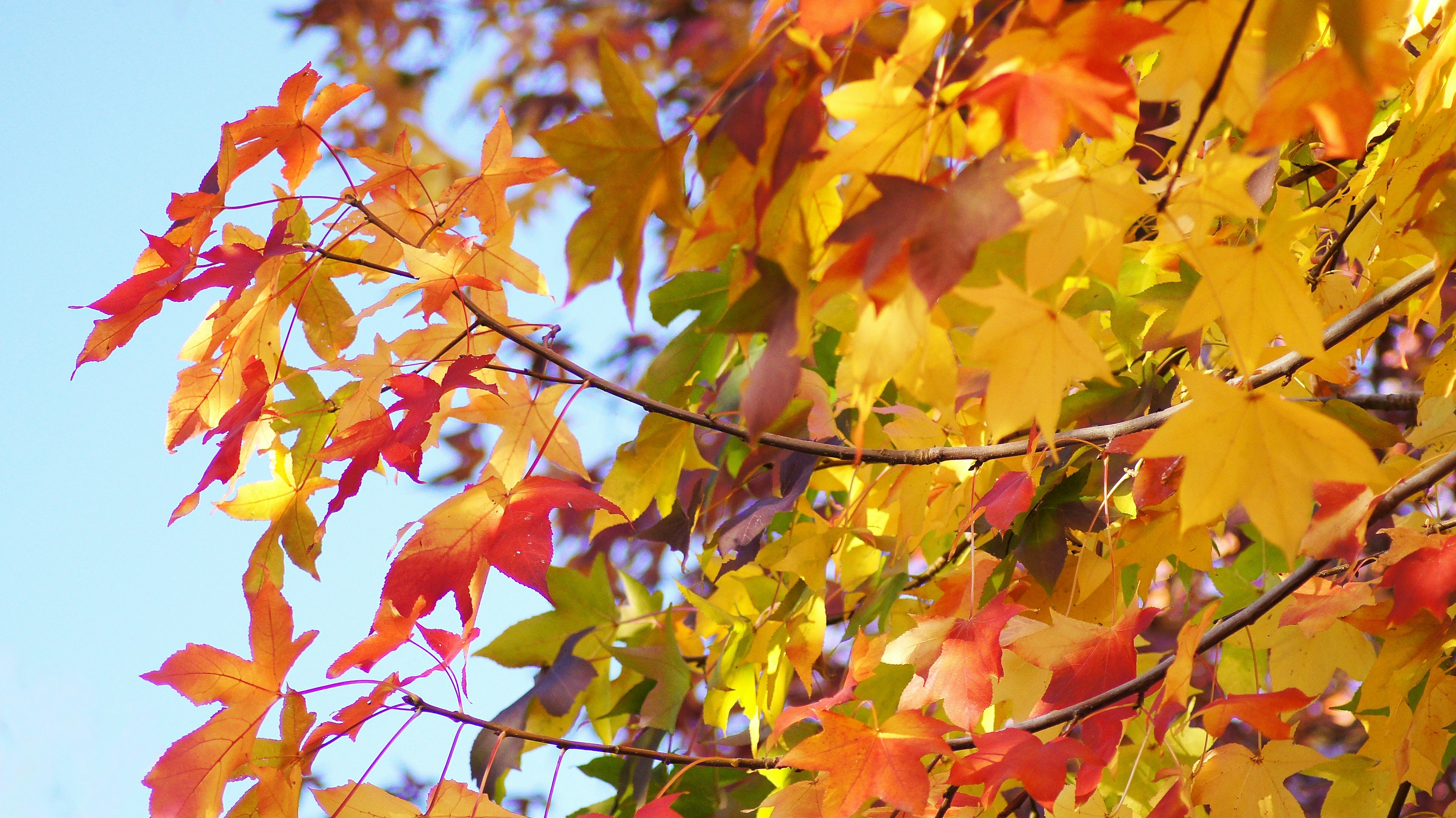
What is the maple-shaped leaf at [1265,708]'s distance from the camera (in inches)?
24.6

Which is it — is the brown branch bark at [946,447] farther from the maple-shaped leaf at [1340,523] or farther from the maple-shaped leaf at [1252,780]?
the maple-shaped leaf at [1252,780]

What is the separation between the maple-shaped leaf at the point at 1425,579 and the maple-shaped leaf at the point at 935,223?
1.67ft

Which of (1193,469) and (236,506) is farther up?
(236,506)

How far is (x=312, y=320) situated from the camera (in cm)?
92

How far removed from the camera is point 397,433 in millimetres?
700

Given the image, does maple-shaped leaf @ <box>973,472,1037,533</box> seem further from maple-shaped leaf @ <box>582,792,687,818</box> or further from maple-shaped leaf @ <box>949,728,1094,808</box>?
maple-shaped leaf @ <box>582,792,687,818</box>

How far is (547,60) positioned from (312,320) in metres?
2.77

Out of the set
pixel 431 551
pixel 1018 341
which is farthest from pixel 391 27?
pixel 1018 341

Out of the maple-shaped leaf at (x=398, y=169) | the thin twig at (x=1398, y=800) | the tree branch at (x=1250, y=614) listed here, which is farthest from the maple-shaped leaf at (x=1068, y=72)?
the thin twig at (x=1398, y=800)

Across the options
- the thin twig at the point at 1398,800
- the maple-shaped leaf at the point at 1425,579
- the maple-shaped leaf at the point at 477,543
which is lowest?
the thin twig at the point at 1398,800

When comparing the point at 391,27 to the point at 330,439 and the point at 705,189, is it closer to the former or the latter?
the point at 330,439

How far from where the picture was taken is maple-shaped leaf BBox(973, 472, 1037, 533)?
0.71m

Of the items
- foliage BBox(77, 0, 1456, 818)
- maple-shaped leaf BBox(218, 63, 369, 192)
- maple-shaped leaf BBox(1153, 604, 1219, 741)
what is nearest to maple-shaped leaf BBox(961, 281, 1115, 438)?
foliage BBox(77, 0, 1456, 818)

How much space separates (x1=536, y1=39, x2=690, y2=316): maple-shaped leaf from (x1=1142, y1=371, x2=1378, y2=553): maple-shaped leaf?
0.27 m
